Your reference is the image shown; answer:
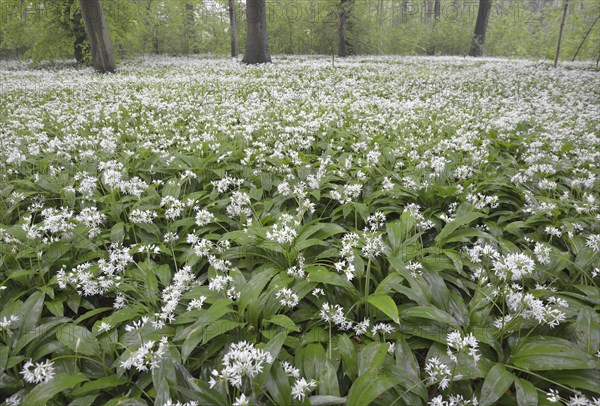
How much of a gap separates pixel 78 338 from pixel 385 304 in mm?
1918

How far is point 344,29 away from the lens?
24.1 m

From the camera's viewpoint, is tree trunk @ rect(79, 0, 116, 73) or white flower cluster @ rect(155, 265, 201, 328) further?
tree trunk @ rect(79, 0, 116, 73)

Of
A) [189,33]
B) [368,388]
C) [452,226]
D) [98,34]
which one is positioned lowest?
[368,388]

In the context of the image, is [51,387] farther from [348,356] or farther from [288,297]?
[348,356]

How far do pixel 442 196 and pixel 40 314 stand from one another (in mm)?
3637

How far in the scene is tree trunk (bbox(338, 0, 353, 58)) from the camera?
74.2 feet

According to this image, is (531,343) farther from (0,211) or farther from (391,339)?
(0,211)

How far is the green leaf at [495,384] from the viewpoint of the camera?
1.75 meters

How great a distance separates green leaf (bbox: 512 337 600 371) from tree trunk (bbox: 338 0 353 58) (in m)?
23.8

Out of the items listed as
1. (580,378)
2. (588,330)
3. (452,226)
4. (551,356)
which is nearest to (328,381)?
(551,356)

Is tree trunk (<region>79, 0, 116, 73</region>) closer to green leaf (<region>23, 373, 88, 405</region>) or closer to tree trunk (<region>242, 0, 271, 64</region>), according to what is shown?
tree trunk (<region>242, 0, 271, 64</region>)

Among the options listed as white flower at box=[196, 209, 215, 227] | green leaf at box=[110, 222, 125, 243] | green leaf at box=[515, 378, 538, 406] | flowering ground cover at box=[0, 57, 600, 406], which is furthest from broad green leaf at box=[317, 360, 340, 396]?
green leaf at box=[110, 222, 125, 243]

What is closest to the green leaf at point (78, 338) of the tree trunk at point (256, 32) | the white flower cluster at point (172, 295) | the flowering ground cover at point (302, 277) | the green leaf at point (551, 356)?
the flowering ground cover at point (302, 277)

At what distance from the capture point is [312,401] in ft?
5.64
